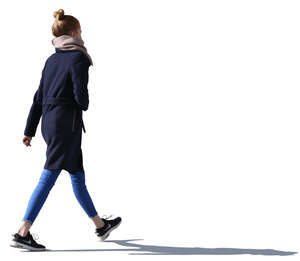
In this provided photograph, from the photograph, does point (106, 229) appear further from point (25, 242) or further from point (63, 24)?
point (63, 24)

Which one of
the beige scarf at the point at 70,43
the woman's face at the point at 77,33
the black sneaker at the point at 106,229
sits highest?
A: the woman's face at the point at 77,33

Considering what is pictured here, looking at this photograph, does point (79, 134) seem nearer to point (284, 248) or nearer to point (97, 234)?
point (97, 234)

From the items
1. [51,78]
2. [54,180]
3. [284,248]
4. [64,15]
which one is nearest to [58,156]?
[54,180]

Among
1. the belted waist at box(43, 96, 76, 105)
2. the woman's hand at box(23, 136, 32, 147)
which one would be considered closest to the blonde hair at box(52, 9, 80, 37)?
the belted waist at box(43, 96, 76, 105)

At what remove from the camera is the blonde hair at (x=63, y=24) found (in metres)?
7.05

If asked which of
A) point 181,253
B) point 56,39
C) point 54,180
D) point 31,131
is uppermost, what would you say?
point 56,39

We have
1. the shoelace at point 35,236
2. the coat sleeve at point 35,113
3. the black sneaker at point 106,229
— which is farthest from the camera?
the black sneaker at point 106,229

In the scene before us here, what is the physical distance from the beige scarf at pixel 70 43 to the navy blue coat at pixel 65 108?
0.04 metres

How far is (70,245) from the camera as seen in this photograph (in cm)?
714

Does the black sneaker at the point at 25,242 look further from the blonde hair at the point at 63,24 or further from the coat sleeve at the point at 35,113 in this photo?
the blonde hair at the point at 63,24

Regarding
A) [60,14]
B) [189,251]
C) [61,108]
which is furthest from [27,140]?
[189,251]

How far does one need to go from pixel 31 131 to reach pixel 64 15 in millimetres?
1111

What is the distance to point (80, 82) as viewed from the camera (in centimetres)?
683

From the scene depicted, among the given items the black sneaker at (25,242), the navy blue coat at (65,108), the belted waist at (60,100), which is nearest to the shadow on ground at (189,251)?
the black sneaker at (25,242)
